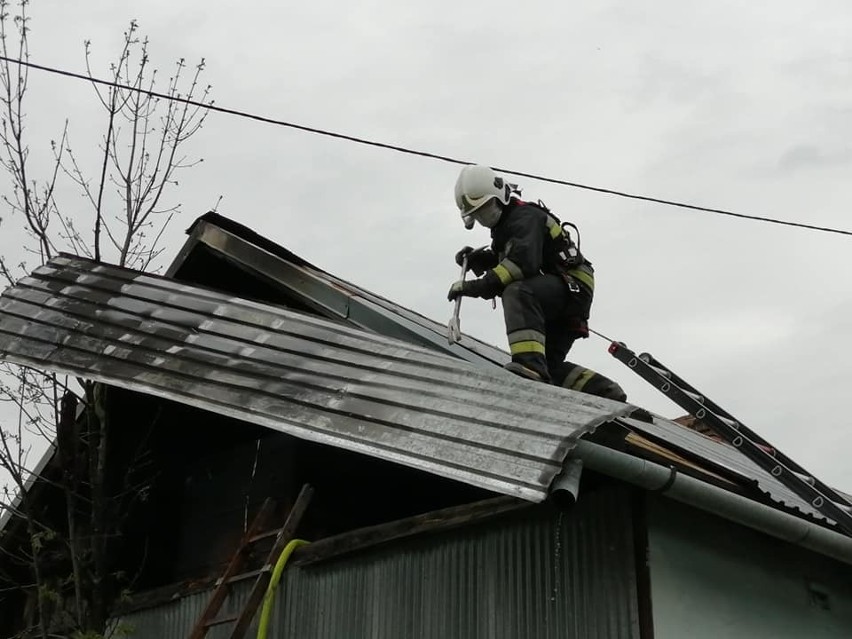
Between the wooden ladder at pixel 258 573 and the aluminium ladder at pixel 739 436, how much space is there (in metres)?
1.96

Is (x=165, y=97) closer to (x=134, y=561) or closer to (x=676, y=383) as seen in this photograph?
(x=134, y=561)

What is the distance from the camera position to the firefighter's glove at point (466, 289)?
19.8ft

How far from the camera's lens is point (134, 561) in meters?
7.34

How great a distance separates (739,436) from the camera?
5.93 m

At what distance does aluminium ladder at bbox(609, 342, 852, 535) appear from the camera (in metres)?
5.55

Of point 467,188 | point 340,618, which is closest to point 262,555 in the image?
point 340,618

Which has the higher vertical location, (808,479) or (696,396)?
(696,396)

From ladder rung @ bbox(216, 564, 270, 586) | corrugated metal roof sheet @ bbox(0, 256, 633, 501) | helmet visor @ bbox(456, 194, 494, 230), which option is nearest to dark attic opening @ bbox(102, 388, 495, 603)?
ladder rung @ bbox(216, 564, 270, 586)

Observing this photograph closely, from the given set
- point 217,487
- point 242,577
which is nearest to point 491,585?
point 242,577

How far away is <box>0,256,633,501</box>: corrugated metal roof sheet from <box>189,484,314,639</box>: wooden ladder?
2.87ft

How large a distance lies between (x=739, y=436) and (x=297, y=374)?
236 centimetres

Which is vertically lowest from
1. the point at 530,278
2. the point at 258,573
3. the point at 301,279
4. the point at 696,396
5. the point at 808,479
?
the point at 258,573

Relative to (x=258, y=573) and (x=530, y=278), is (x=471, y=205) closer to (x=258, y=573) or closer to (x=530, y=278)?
(x=530, y=278)

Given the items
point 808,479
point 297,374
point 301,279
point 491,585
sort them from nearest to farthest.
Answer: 1. point 491,585
2. point 297,374
3. point 808,479
4. point 301,279
